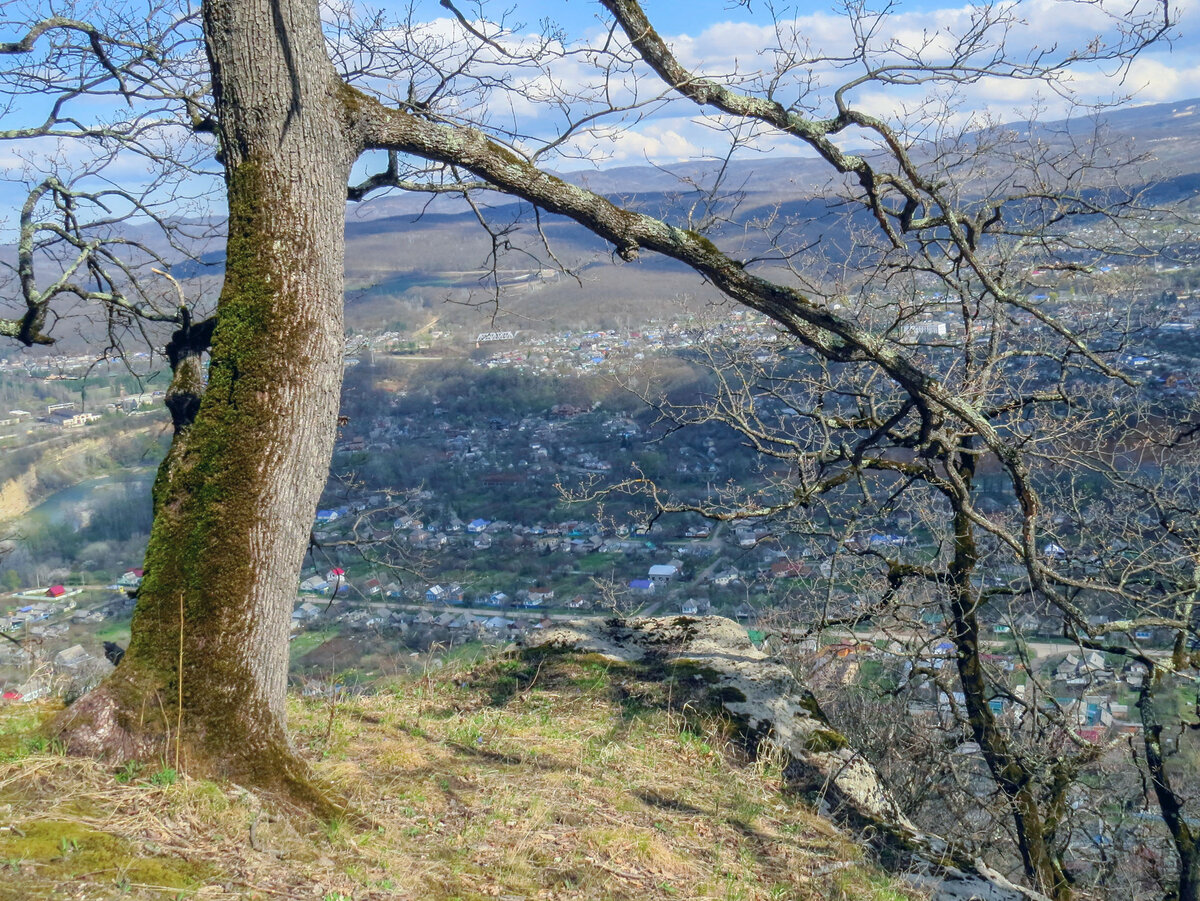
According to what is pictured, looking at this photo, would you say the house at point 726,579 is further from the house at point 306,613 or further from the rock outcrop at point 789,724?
the rock outcrop at point 789,724

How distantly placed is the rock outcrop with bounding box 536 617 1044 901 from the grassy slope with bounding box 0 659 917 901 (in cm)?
31

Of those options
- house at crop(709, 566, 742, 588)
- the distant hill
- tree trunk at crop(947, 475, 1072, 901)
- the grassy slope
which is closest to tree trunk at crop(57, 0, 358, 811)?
the grassy slope

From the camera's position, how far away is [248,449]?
10.8ft

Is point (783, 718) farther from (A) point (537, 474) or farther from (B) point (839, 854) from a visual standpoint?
(A) point (537, 474)

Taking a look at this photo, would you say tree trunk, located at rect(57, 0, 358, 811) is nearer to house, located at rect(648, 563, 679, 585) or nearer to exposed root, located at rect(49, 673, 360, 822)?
exposed root, located at rect(49, 673, 360, 822)

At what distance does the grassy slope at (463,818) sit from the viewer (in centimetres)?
268

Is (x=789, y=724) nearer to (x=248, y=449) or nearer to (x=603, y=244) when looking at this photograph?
(x=248, y=449)

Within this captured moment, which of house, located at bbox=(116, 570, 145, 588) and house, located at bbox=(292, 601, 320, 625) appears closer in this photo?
house, located at bbox=(116, 570, 145, 588)

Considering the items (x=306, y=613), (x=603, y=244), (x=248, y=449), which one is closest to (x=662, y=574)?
(x=306, y=613)

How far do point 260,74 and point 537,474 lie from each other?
2153 centimetres

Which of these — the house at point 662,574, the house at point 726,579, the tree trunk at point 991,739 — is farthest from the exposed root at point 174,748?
the house at point 662,574

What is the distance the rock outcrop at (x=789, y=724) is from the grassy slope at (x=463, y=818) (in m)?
0.31

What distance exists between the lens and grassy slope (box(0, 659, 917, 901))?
2.68 meters

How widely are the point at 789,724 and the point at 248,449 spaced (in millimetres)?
3940
